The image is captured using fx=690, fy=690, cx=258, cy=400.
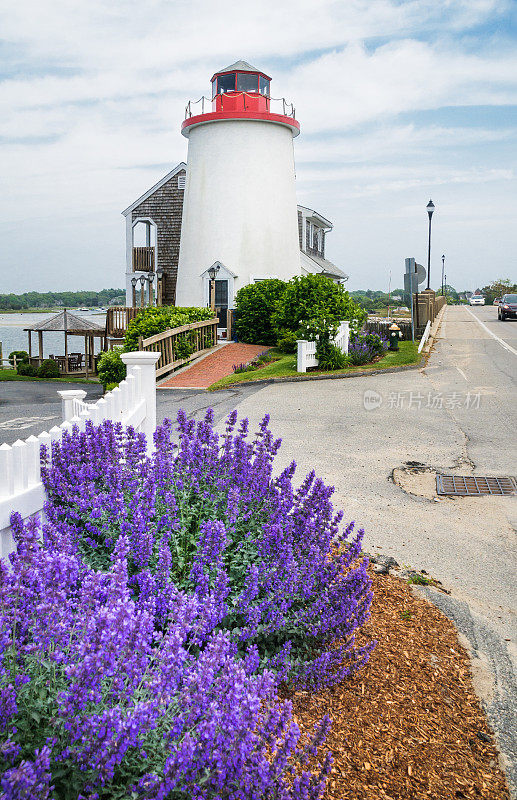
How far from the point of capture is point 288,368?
771 inches

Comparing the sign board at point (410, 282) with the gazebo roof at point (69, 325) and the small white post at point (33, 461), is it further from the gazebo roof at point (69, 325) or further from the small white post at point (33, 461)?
the small white post at point (33, 461)

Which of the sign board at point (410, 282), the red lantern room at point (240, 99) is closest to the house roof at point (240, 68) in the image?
the red lantern room at point (240, 99)

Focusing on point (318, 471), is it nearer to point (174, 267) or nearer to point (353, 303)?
point (353, 303)

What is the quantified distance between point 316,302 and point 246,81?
13719 mm

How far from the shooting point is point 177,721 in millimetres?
2170

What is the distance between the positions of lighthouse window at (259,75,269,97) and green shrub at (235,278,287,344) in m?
8.64

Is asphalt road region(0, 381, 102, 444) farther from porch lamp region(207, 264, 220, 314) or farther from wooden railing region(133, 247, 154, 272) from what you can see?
wooden railing region(133, 247, 154, 272)

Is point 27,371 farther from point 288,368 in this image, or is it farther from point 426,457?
point 426,457

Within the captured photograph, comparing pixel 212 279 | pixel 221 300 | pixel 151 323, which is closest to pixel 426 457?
pixel 151 323

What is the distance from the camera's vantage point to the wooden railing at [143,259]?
33281 mm

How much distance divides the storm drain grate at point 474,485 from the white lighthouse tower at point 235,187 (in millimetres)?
21296

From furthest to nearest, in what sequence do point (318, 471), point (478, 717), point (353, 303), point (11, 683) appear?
point (353, 303) → point (318, 471) → point (478, 717) → point (11, 683)

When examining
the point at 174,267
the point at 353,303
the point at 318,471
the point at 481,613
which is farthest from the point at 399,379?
the point at 174,267

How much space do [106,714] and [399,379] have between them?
53.4 feet
